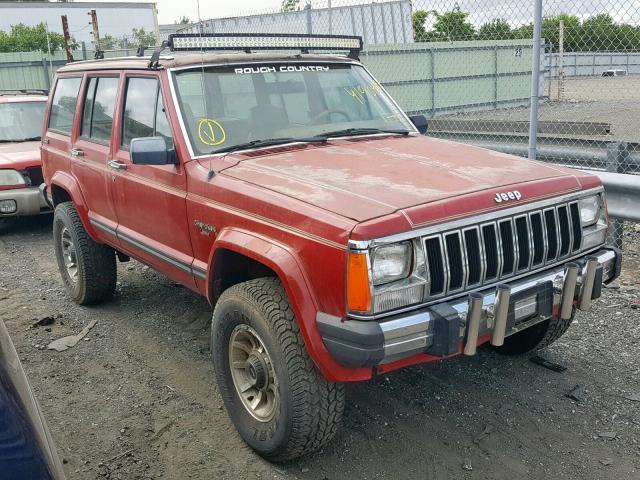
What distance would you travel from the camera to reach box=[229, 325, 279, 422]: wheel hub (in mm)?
3287

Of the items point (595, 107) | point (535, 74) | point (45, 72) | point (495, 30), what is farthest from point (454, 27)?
point (45, 72)

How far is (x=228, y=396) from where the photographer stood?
3.59m

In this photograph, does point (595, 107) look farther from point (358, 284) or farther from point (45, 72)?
point (358, 284)

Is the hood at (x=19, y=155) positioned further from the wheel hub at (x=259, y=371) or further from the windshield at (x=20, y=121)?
the wheel hub at (x=259, y=371)

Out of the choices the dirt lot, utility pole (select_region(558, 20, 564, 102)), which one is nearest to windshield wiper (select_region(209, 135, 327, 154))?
the dirt lot

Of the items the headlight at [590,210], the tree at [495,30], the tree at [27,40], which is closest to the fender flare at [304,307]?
the headlight at [590,210]

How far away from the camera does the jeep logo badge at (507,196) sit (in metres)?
3.17

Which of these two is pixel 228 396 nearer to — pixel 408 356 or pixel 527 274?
pixel 408 356

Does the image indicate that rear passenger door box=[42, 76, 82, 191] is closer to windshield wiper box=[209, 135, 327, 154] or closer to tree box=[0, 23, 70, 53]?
windshield wiper box=[209, 135, 327, 154]

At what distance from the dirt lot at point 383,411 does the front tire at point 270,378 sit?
20 cm

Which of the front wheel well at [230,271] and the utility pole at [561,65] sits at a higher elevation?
the utility pole at [561,65]

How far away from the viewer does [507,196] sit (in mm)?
3205

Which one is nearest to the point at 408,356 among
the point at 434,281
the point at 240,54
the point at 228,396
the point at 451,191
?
the point at 434,281

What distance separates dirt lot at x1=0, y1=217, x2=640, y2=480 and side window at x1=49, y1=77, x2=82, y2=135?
1.73 meters
